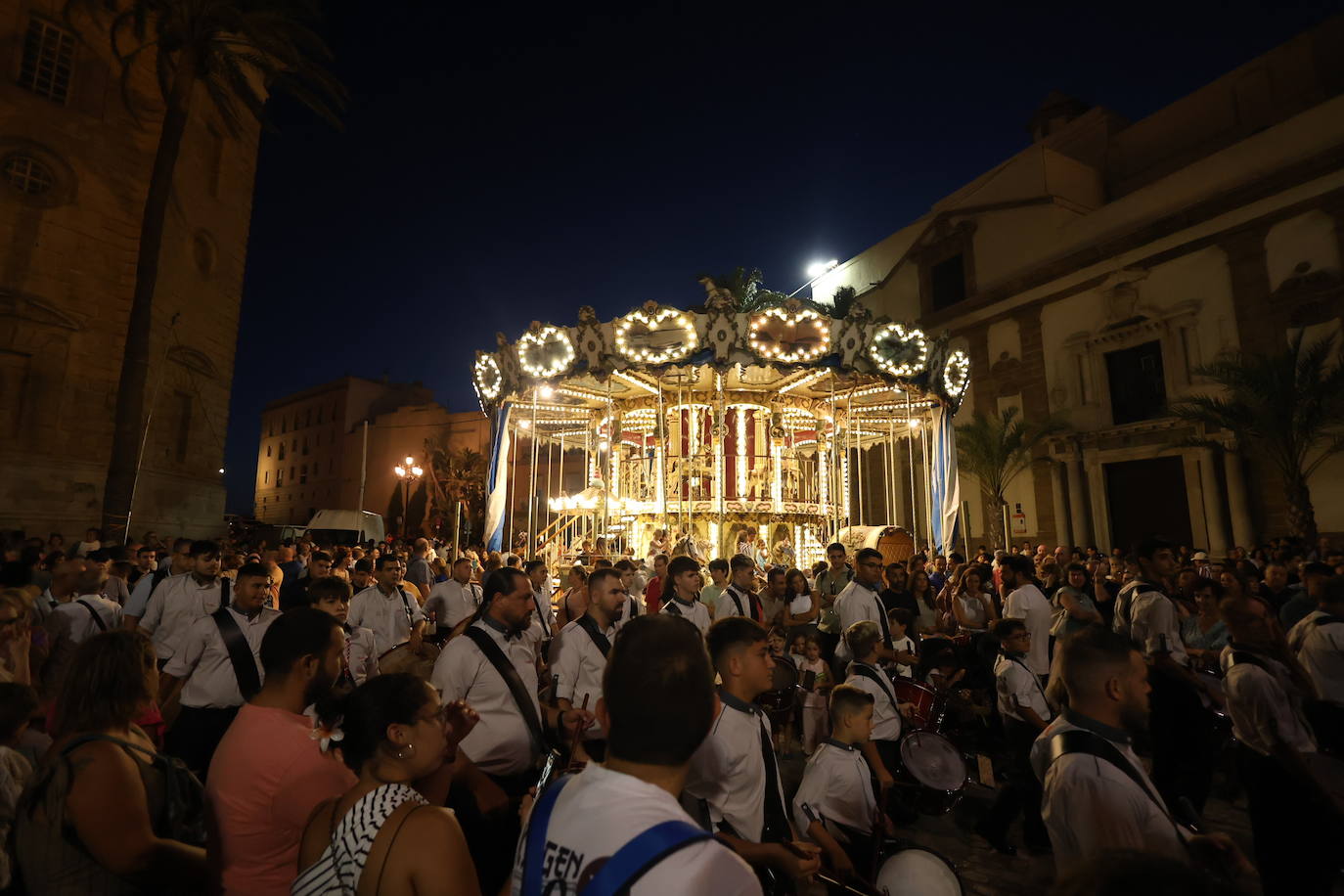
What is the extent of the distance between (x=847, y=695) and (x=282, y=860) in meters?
2.61

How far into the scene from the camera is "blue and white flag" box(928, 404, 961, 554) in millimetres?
13992

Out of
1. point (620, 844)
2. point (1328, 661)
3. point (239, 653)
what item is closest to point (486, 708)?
point (239, 653)

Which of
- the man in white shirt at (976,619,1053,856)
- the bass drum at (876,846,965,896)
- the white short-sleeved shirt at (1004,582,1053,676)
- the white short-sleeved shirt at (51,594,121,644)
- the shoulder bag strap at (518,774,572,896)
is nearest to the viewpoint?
the shoulder bag strap at (518,774,572,896)

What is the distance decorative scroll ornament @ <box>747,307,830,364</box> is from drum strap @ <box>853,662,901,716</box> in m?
7.90

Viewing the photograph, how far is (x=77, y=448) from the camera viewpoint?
15.9m

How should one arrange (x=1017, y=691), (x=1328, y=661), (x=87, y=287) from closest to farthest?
(x=1328, y=661), (x=1017, y=691), (x=87, y=287)

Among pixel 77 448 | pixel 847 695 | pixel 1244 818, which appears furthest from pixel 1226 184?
pixel 77 448

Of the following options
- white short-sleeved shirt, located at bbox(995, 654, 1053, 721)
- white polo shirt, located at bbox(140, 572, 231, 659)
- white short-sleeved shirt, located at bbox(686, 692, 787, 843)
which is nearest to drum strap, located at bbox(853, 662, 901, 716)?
white short-sleeved shirt, located at bbox(995, 654, 1053, 721)

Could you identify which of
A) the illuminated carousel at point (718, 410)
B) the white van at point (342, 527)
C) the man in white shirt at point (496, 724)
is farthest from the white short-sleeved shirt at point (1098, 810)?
the white van at point (342, 527)

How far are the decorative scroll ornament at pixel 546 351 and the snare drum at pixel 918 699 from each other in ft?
29.5

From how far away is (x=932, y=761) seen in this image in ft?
15.5

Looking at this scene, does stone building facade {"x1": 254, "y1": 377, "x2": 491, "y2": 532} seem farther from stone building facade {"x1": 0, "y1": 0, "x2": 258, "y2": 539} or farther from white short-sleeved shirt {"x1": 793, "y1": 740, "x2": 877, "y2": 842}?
white short-sleeved shirt {"x1": 793, "y1": 740, "x2": 877, "y2": 842}

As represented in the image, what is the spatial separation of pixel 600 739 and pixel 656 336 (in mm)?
8553

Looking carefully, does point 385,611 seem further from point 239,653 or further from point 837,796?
point 837,796
